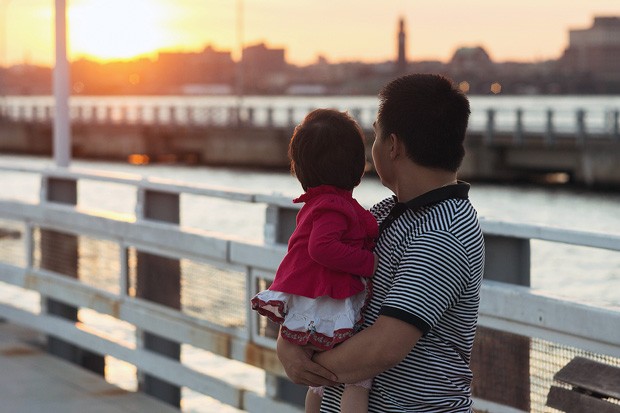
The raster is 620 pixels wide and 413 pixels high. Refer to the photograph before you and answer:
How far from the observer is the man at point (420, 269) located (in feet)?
8.57

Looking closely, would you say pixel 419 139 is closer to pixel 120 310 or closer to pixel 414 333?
pixel 414 333

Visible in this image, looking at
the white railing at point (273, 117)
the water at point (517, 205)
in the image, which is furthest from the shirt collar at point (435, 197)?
the white railing at point (273, 117)

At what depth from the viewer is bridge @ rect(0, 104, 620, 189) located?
166 feet

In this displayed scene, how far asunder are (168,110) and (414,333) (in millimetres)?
79450

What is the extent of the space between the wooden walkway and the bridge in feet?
143

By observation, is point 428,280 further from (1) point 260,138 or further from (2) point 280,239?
(1) point 260,138

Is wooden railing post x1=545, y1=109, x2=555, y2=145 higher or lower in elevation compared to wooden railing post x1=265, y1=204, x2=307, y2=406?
lower

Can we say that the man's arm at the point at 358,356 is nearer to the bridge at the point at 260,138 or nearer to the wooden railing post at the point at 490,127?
→ the bridge at the point at 260,138

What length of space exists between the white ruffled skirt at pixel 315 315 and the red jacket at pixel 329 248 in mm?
25

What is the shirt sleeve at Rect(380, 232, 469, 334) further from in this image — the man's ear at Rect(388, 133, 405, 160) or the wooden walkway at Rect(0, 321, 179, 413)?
the wooden walkway at Rect(0, 321, 179, 413)

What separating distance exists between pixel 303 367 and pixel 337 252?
291 mm

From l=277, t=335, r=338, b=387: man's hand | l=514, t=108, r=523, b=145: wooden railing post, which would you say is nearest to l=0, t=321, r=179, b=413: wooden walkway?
l=277, t=335, r=338, b=387: man's hand

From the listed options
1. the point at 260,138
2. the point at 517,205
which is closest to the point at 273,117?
the point at 260,138

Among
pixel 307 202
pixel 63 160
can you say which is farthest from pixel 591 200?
pixel 307 202
